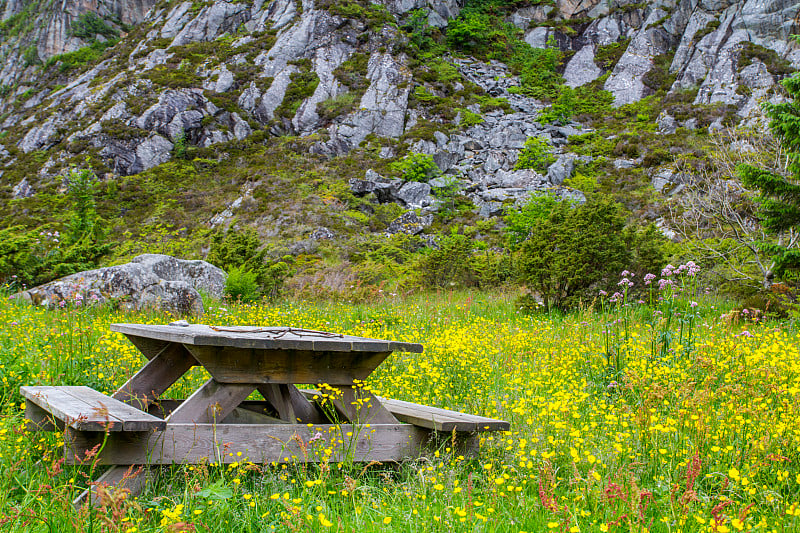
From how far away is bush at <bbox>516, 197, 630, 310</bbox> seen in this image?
8758 millimetres

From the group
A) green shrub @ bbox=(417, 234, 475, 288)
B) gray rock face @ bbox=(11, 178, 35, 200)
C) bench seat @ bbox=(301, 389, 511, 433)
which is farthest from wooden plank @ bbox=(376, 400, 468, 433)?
gray rock face @ bbox=(11, 178, 35, 200)

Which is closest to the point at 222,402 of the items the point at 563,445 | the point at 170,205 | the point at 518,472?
the point at 518,472

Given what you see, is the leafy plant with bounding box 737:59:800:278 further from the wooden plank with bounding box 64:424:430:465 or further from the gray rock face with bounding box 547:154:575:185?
the gray rock face with bounding box 547:154:575:185

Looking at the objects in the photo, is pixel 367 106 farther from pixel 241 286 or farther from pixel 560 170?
pixel 241 286

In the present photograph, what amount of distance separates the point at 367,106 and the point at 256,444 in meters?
28.1

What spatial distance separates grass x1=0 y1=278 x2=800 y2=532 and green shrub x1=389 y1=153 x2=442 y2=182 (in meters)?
19.4

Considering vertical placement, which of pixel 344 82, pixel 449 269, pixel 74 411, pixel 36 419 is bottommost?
pixel 449 269

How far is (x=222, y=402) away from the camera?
8.47 feet

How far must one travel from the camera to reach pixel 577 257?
877 centimetres

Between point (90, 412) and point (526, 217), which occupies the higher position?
point (526, 217)

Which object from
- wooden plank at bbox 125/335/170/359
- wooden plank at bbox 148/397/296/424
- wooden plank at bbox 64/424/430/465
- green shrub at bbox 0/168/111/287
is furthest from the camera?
green shrub at bbox 0/168/111/287

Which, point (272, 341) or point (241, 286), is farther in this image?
point (241, 286)

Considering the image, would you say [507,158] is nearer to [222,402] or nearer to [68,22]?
[222,402]

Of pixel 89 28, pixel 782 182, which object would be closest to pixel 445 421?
pixel 782 182
